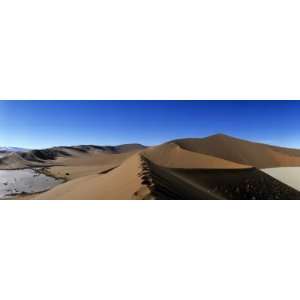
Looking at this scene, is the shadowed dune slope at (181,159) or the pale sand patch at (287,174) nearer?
the shadowed dune slope at (181,159)

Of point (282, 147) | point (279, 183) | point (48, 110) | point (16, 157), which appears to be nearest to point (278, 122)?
point (282, 147)

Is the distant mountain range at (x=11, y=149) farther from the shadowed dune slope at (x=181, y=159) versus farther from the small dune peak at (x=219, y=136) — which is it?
the small dune peak at (x=219, y=136)

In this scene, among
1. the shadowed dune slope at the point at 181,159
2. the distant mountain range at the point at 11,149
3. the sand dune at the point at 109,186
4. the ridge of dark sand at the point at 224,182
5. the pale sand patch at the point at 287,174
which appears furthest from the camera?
the pale sand patch at the point at 287,174

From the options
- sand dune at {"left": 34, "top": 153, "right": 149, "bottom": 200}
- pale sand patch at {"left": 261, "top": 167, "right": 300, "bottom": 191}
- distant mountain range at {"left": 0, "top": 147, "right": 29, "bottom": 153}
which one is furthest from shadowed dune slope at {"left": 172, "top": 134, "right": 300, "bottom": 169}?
distant mountain range at {"left": 0, "top": 147, "right": 29, "bottom": 153}

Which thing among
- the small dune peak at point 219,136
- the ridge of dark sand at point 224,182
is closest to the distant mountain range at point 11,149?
the ridge of dark sand at point 224,182

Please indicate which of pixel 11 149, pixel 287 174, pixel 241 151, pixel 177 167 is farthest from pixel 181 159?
pixel 11 149

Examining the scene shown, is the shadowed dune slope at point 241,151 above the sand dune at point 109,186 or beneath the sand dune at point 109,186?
above

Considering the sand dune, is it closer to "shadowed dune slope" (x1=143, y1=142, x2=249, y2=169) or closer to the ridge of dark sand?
the ridge of dark sand

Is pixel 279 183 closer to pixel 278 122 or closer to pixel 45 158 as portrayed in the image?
pixel 278 122
